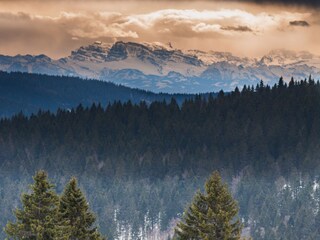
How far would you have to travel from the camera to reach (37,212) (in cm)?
3609

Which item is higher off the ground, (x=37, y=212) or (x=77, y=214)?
(x=37, y=212)

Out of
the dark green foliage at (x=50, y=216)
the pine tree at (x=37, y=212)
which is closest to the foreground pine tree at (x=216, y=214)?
the dark green foliage at (x=50, y=216)

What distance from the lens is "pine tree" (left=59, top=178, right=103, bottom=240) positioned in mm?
36688

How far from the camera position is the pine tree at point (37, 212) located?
35719mm

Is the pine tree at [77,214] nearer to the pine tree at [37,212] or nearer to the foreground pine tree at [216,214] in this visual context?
the pine tree at [37,212]

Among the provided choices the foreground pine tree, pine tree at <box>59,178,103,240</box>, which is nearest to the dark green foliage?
pine tree at <box>59,178,103,240</box>

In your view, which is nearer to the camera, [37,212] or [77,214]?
[37,212]

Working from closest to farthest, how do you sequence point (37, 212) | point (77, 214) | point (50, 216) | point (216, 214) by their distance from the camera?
point (50, 216)
point (37, 212)
point (77, 214)
point (216, 214)

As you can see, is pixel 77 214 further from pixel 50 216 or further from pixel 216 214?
pixel 216 214

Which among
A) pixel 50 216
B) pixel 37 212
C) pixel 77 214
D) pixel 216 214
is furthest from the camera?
pixel 216 214

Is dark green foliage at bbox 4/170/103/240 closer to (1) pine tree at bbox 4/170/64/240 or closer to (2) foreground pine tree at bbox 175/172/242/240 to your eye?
(1) pine tree at bbox 4/170/64/240

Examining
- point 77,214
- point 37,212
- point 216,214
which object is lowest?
point 77,214

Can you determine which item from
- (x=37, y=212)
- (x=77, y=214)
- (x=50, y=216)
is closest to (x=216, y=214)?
(x=77, y=214)

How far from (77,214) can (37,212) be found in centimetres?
193
